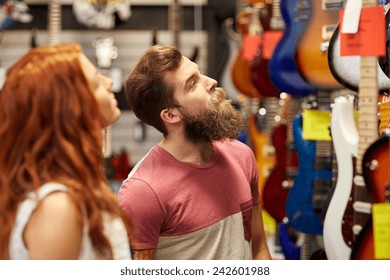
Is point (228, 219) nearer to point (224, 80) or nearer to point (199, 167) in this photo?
point (199, 167)

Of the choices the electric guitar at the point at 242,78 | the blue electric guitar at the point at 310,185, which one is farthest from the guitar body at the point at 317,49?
the electric guitar at the point at 242,78

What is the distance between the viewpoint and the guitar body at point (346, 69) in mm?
2025

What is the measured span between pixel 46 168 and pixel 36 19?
3.49 metres

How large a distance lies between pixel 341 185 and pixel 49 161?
2.71ft

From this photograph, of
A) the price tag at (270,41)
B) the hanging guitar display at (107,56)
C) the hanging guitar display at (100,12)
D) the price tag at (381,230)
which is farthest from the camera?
the hanging guitar display at (100,12)

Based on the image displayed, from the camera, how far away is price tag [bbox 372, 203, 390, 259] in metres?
1.67

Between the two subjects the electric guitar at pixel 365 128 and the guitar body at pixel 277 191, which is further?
the guitar body at pixel 277 191

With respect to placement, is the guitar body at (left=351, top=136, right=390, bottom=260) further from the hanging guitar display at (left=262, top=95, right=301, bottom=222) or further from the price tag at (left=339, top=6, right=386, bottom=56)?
the hanging guitar display at (left=262, top=95, right=301, bottom=222)

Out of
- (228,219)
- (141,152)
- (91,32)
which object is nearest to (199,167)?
(228,219)

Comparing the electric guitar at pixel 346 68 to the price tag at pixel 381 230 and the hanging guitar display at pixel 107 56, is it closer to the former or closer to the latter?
the price tag at pixel 381 230

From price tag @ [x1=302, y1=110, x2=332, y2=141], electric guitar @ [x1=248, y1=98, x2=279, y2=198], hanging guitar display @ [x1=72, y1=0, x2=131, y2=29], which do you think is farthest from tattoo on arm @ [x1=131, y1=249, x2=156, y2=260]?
hanging guitar display @ [x1=72, y1=0, x2=131, y2=29]

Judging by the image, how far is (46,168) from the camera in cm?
139

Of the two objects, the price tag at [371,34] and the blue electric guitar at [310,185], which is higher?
the price tag at [371,34]

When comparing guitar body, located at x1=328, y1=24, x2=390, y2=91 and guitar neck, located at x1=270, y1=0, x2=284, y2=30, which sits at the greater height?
guitar body, located at x1=328, y1=24, x2=390, y2=91
